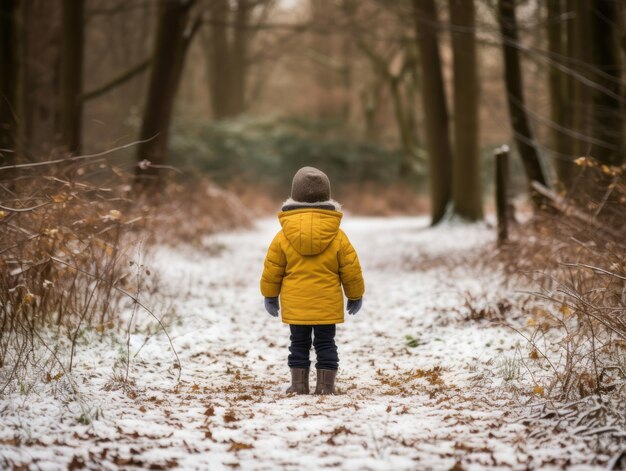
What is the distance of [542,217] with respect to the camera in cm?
822

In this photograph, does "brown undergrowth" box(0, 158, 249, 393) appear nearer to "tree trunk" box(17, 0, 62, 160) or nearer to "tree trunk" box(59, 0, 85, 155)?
"tree trunk" box(59, 0, 85, 155)

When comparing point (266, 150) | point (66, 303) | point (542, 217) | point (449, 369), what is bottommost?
point (449, 369)

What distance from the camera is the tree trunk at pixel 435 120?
1612 centimetres

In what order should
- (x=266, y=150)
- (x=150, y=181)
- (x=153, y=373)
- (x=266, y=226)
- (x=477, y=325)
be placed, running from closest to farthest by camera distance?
(x=153, y=373), (x=477, y=325), (x=150, y=181), (x=266, y=226), (x=266, y=150)

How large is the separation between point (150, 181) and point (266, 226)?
685 centimetres

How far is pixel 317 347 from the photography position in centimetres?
508

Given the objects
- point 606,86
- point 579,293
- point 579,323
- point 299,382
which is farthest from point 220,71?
point 579,293

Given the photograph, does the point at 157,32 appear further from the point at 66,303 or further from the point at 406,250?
the point at 66,303

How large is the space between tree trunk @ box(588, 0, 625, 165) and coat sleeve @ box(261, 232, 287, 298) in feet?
17.8

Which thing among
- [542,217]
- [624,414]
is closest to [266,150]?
[542,217]

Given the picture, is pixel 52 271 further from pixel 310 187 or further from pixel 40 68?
pixel 40 68

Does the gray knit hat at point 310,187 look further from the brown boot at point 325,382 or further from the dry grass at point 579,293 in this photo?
the dry grass at point 579,293

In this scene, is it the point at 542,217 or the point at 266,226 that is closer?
the point at 542,217

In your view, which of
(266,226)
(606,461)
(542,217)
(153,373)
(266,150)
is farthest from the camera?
(266,150)
